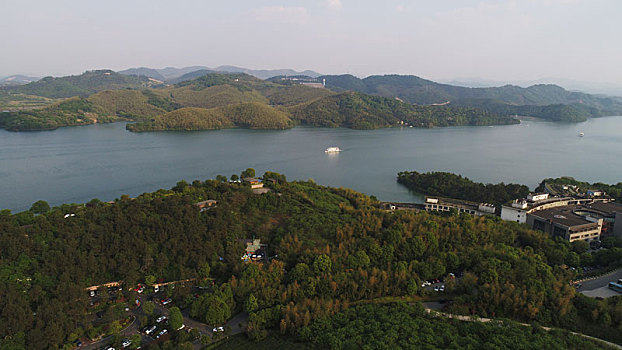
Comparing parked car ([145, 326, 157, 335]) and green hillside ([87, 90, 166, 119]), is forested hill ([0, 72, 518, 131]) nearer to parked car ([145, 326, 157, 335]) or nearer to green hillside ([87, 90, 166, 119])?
green hillside ([87, 90, 166, 119])

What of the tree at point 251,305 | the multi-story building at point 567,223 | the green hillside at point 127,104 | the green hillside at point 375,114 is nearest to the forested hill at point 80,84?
the green hillside at point 127,104

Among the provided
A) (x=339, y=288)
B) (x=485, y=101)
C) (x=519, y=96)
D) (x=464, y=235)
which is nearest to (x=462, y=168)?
(x=464, y=235)

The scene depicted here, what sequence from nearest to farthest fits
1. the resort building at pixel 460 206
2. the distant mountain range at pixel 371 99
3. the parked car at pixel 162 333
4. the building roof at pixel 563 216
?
the parked car at pixel 162 333, the building roof at pixel 563 216, the resort building at pixel 460 206, the distant mountain range at pixel 371 99

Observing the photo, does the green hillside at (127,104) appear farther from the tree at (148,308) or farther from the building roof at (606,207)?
the building roof at (606,207)

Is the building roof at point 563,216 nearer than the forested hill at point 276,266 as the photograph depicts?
No

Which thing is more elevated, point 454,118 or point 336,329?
point 454,118

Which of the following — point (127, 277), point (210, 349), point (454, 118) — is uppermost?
point (454, 118)

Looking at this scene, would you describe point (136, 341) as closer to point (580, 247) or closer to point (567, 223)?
point (580, 247)

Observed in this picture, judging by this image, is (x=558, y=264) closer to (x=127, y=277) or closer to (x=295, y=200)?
(x=295, y=200)
